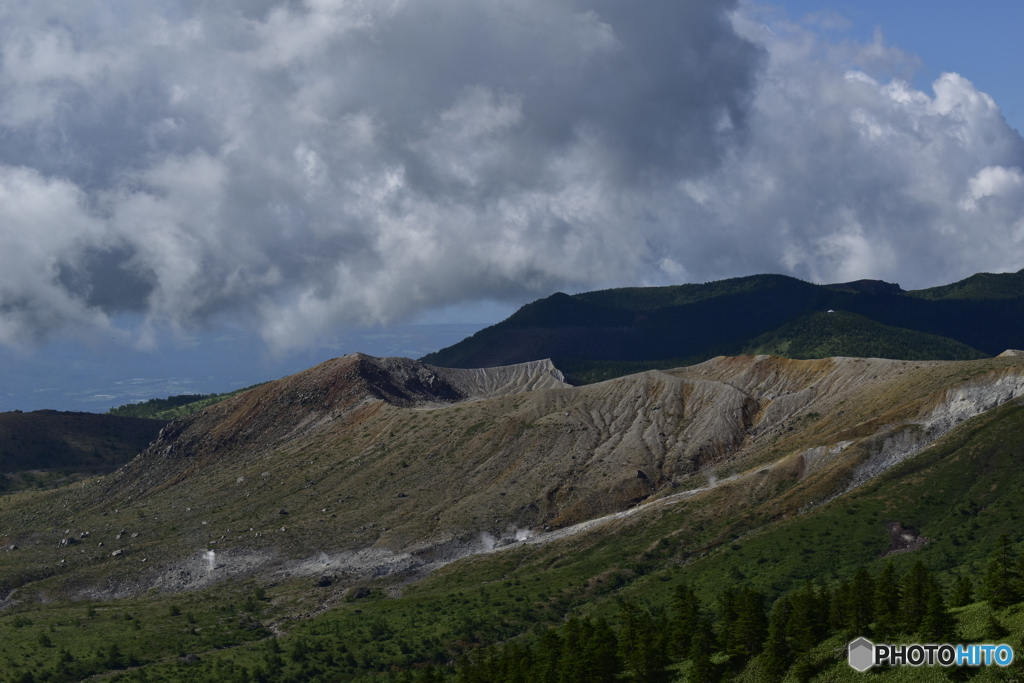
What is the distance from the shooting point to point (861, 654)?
61844 millimetres

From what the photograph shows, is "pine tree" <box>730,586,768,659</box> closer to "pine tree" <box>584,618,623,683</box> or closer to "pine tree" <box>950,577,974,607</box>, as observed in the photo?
"pine tree" <box>584,618,623,683</box>

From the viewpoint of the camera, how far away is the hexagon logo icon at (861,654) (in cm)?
6047

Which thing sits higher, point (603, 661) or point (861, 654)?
point (861, 654)

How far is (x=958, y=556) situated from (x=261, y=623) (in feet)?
238

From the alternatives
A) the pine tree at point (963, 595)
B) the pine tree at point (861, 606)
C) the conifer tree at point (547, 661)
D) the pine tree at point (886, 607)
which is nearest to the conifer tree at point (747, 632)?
the pine tree at point (861, 606)

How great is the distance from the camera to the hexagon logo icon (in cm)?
6047

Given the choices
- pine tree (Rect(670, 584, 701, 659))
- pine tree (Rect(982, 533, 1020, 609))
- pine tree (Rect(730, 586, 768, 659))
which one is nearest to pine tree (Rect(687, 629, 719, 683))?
pine tree (Rect(670, 584, 701, 659))

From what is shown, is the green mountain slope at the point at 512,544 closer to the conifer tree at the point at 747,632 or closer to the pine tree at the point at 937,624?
the conifer tree at the point at 747,632

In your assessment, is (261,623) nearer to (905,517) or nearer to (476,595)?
(476,595)

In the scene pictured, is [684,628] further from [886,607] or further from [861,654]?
[861,654]

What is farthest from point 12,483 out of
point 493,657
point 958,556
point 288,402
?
point 958,556

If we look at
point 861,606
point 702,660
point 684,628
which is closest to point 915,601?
point 861,606

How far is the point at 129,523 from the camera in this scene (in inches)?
5517

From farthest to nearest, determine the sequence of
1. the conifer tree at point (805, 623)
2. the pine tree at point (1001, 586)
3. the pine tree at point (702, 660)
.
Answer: the pine tree at point (702, 660), the conifer tree at point (805, 623), the pine tree at point (1001, 586)
